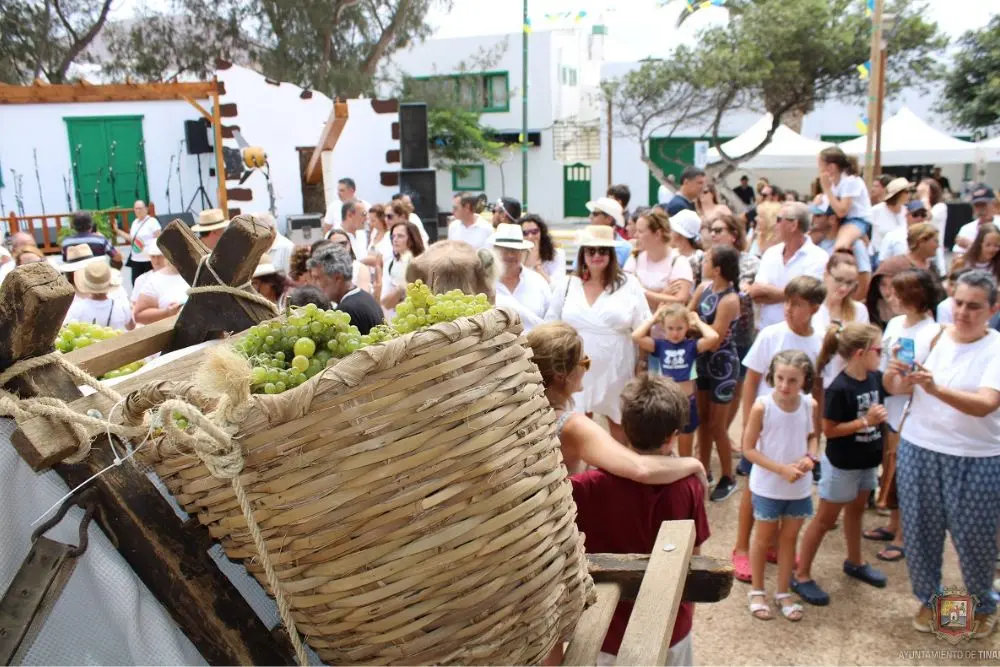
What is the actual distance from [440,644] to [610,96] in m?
24.7

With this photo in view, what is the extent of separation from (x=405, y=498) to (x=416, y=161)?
14057 mm

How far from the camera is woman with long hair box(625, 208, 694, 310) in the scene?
5785mm

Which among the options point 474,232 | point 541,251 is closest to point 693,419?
point 541,251

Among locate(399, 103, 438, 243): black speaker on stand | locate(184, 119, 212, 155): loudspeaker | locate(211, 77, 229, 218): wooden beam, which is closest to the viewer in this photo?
locate(211, 77, 229, 218): wooden beam

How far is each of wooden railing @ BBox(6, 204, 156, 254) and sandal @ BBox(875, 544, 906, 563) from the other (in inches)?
462

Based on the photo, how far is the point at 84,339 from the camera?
7.89 ft

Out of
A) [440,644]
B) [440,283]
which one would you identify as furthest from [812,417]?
[440,644]

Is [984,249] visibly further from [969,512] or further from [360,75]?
[360,75]

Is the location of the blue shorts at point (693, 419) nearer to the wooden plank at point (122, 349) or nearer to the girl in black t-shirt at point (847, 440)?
the girl in black t-shirt at point (847, 440)

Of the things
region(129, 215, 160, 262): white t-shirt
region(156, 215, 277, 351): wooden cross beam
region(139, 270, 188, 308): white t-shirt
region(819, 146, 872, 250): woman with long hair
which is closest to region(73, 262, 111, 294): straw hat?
region(139, 270, 188, 308): white t-shirt

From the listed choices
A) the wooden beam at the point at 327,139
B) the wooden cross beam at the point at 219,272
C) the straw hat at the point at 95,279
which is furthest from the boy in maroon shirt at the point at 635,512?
the wooden beam at the point at 327,139

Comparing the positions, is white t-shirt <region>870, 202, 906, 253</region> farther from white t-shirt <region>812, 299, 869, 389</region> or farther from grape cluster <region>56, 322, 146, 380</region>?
grape cluster <region>56, 322, 146, 380</region>

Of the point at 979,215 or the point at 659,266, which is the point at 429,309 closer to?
the point at 659,266

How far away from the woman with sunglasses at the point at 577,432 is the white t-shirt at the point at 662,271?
10.3 feet
